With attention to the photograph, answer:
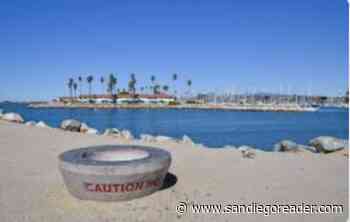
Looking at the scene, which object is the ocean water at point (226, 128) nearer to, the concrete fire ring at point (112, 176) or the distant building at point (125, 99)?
the concrete fire ring at point (112, 176)

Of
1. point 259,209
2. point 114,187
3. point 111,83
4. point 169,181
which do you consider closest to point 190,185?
point 169,181

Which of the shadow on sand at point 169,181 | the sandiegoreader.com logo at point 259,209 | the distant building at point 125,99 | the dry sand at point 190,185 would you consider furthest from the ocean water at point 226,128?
the distant building at point 125,99

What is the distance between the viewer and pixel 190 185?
700 centimetres

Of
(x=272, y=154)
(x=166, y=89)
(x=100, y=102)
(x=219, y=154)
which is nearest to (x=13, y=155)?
(x=219, y=154)

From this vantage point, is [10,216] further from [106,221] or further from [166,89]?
[166,89]

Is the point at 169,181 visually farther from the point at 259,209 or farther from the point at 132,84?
the point at 132,84

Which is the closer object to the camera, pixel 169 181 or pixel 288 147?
pixel 169 181

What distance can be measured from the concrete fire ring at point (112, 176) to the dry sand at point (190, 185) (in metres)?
0.18

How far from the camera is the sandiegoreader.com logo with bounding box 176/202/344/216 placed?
552cm

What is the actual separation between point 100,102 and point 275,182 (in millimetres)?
129224

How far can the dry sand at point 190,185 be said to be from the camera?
527cm

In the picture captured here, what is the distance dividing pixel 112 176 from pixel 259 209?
298 cm

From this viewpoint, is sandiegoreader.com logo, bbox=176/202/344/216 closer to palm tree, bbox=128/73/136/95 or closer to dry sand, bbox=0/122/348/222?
dry sand, bbox=0/122/348/222

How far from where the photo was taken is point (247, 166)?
8.94 metres
